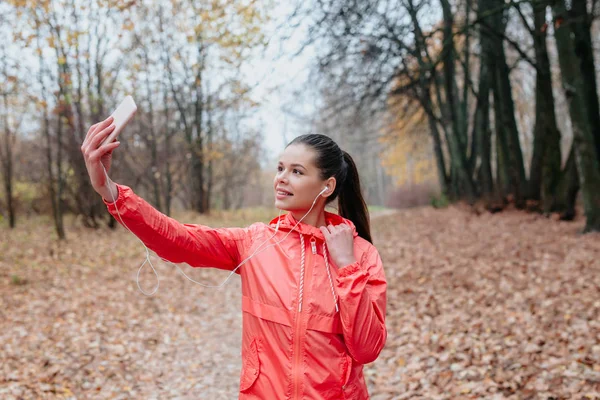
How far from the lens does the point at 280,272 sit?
1966 millimetres

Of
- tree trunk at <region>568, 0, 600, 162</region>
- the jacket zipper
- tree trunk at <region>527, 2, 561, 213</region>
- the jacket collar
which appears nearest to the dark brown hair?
the jacket collar

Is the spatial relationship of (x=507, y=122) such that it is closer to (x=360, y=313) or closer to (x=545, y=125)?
(x=545, y=125)

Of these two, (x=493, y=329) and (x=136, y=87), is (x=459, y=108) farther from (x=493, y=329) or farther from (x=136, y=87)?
(x=493, y=329)

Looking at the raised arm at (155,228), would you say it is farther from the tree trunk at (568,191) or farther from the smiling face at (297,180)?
the tree trunk at (568,191)

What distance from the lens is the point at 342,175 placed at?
220cm

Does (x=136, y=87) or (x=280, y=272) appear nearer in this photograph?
(x=280, y=272)

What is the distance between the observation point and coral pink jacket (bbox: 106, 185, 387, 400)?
179 cm

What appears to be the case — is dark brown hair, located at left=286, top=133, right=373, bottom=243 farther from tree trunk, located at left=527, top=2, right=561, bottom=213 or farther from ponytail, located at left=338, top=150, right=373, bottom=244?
tree trunk, located at left=527, top=2, right=561, bottom=213

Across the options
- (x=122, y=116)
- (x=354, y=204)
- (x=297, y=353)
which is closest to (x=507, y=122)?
(x=354, y=204)

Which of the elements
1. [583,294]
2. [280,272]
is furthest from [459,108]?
[280,272]

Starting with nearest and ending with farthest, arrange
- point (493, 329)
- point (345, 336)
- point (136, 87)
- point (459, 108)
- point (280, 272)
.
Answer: point (345, 336), point (280, 272), point (493, 329), point (136, 87), point (459, 108)

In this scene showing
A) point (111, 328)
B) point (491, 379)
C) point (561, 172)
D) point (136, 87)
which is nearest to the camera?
point (491, 379)

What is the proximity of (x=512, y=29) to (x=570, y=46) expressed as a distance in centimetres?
1011

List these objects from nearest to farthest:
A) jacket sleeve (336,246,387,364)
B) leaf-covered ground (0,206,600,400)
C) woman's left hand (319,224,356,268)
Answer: jacket sleeve (336,246,387,364) → woman's left hand (319,224,356,268) → leaf-covered ground (0,206,600,400)
